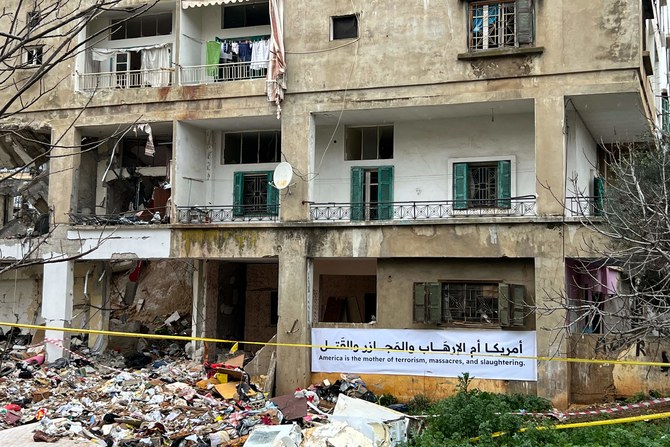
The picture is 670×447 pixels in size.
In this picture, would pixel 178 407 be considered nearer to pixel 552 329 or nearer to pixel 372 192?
pixel 372 192

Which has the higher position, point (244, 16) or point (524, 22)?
point (244, 16)

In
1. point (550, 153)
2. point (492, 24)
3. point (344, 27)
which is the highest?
point (344, 27)

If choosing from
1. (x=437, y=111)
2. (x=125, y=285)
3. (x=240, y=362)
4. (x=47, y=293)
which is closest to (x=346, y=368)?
(x=240, y=362)

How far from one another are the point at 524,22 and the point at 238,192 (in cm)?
969

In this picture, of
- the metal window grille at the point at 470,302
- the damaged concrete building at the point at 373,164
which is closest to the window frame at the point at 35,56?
the damaged concrete building at the point at 373,164

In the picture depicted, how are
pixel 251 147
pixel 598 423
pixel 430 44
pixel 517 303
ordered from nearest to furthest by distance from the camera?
pixel 598 423 → pixel 517 303 → pixel 430 44 → pixel 251 147

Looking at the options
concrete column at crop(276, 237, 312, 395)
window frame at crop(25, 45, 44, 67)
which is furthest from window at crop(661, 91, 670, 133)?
window frame at crop(25, 45, 44, 67)

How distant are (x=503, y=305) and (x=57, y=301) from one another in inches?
509

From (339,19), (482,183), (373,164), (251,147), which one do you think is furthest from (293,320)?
(339,19)

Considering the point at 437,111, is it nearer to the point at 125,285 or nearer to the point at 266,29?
the point at 266,29

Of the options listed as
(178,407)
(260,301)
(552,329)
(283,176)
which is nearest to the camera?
(178,407)

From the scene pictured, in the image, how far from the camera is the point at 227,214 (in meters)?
21.6

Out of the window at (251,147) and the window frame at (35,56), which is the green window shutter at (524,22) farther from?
the window frame at (35,56)

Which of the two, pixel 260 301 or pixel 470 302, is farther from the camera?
pixel 260 301
